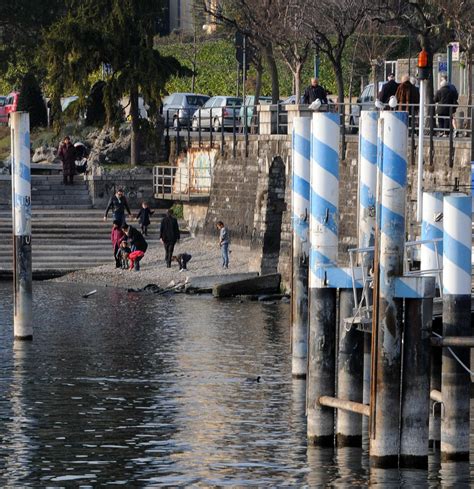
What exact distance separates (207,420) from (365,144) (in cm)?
427

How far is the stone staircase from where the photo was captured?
44.9 meters

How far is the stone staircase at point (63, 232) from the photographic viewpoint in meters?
44.9

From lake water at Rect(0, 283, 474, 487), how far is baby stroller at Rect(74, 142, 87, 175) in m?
18.6

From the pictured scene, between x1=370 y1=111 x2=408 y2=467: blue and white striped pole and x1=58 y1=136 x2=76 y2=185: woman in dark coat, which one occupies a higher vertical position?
x1=58 y1=136 x2=76 y2=185: woman in dark coat

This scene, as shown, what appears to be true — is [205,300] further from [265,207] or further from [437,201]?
[437,201]

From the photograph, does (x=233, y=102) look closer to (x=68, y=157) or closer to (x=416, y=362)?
(x=68, y=157)

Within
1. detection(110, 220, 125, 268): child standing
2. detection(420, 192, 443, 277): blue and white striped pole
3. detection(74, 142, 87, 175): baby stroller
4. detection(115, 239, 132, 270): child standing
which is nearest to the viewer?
detection(420, 192, 443, 277): blue and white striped pole

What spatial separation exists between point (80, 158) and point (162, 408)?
32.5 metres

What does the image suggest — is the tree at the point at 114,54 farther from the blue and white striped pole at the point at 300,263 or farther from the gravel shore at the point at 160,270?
the blue and white striped pole at the point at 300,263

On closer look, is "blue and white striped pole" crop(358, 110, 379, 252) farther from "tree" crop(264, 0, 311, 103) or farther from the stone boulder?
"tree" crop(264, 0, 311, 103)

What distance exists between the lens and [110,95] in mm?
53094

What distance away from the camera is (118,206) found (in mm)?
45719

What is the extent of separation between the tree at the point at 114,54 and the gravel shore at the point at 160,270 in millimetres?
9018

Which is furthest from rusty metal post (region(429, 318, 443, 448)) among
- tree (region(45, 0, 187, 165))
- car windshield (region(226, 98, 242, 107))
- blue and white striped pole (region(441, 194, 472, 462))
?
car windshield (region(226, 98, 242, 107))
